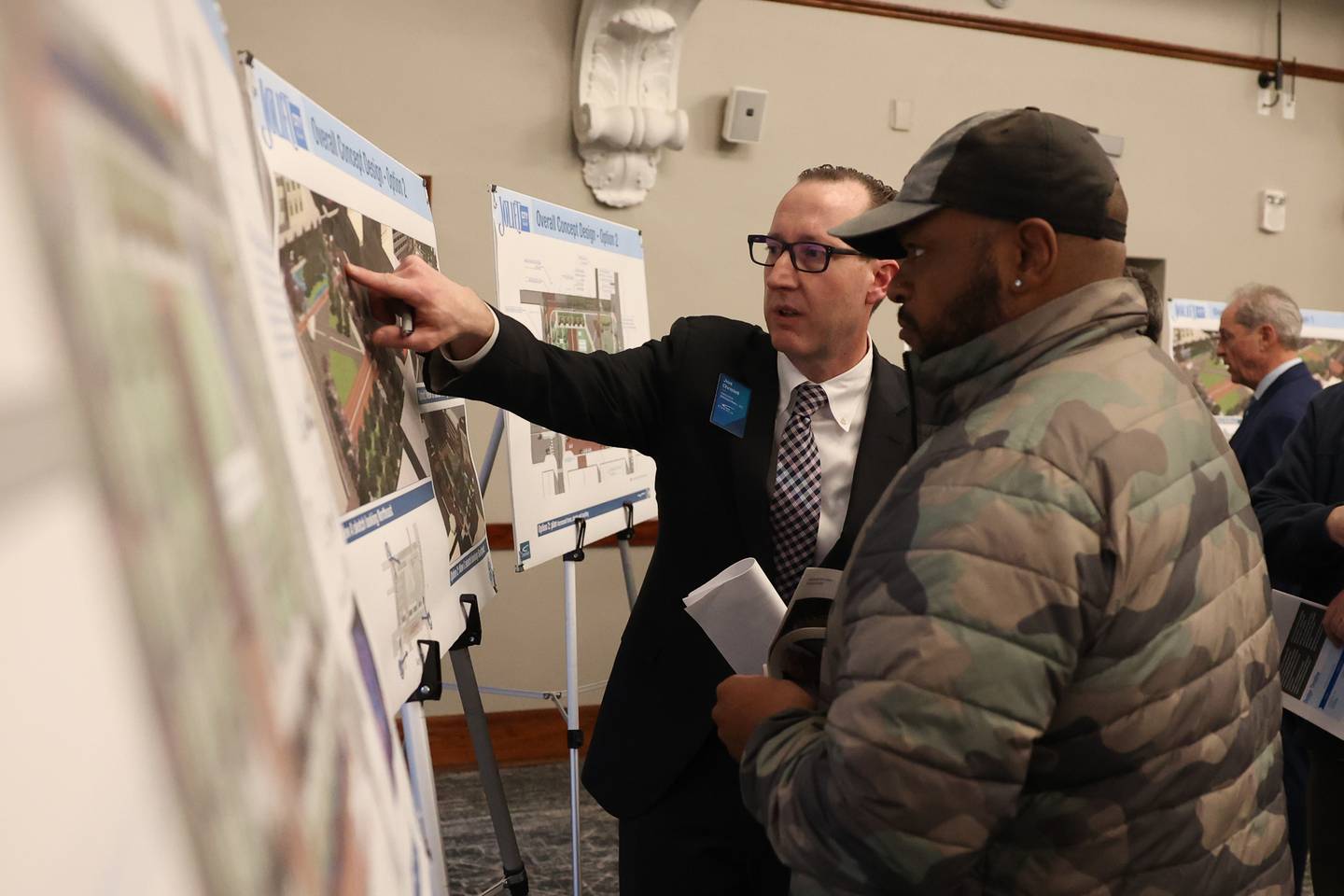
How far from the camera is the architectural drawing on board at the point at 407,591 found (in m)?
1.33

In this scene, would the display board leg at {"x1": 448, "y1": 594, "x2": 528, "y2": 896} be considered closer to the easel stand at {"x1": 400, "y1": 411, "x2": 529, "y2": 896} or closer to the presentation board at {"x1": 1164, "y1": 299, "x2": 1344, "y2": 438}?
the easel stand at {"x1": 400, "y1": 411, "x2": 529, "y2": 896}

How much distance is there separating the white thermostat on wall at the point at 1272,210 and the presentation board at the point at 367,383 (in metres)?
4.76

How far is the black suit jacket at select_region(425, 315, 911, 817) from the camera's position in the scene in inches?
69.4

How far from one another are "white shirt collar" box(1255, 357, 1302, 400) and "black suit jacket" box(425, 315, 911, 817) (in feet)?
7.36

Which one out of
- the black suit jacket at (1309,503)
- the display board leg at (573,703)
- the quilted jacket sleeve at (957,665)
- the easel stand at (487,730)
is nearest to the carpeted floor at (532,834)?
the display board leg at (573,703)

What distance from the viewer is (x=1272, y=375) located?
142 inches

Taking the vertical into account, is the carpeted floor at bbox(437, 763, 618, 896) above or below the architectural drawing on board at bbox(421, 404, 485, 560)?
below

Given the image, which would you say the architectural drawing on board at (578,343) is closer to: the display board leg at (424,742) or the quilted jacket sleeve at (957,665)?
the display board leg at (424,742)

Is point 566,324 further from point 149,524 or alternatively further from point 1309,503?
point 149,524

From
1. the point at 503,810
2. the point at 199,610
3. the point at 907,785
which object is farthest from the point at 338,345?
the point at 503,810

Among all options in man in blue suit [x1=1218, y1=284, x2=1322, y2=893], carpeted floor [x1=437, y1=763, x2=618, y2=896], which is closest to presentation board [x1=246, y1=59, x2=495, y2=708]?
carpeted floor [x1=437, y1=763, x2=618, y2=896]

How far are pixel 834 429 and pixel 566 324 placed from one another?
1067 millimetres

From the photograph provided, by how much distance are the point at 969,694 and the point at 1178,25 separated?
506 cm

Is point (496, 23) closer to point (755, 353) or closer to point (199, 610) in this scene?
point (755, 353)
